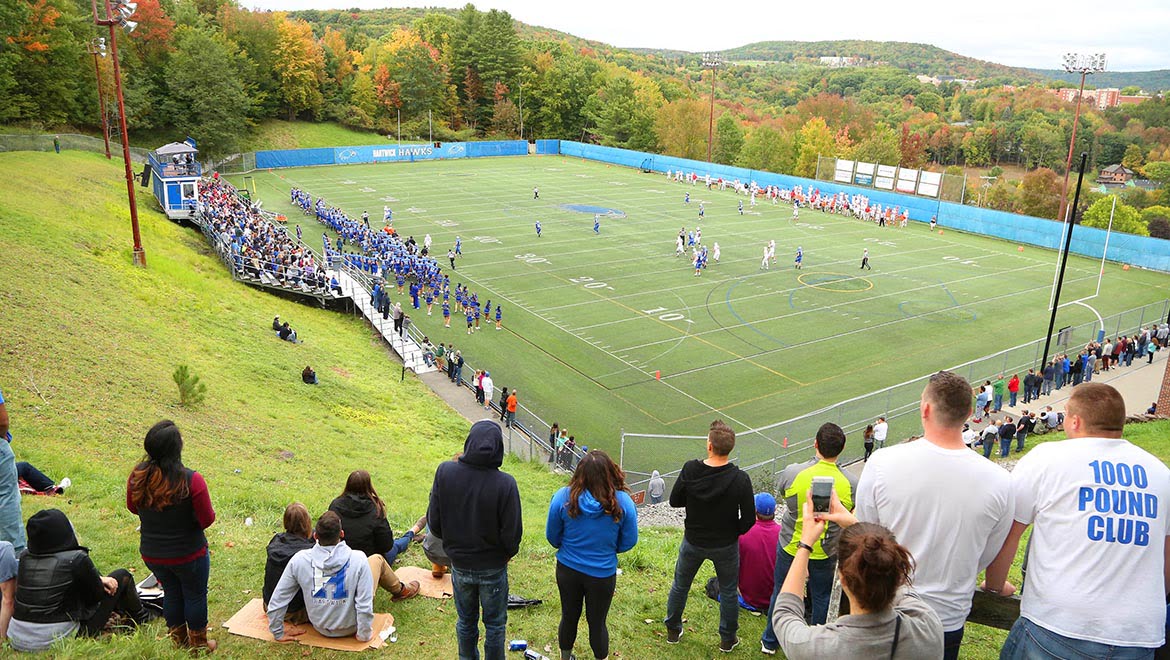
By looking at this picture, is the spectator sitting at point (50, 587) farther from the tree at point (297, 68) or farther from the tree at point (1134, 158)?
the tree at point (1134, 158)

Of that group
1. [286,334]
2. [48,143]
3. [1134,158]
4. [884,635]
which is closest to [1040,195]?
[1134,158]

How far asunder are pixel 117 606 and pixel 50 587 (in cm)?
71

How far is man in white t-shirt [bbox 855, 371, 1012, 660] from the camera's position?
4105 mm

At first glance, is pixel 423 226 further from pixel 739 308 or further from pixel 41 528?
pixel 41 528

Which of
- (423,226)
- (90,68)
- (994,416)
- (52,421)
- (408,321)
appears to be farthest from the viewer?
(90,68)

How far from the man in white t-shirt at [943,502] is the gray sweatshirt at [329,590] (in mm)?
3896

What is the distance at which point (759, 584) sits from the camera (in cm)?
728

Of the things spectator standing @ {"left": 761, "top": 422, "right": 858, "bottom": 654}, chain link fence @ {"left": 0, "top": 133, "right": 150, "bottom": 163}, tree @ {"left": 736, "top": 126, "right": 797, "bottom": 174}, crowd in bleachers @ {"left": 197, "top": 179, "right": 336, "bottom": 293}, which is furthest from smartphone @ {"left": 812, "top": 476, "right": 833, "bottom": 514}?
tree @ {"left": 736, "top": 126, "right": 797, "bottom": 174}

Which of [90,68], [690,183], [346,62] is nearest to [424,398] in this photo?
[690,183]

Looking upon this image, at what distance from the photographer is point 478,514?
546 centimetres

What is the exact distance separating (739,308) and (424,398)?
582 inches

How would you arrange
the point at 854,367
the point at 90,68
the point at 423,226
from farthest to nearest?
the point at 90,68
the point at 423,226
the point at 854,367

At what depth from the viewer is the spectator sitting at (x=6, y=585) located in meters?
5.73

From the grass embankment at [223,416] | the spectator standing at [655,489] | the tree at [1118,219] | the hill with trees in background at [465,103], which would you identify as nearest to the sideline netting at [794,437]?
the spectator standing at [655,489]
